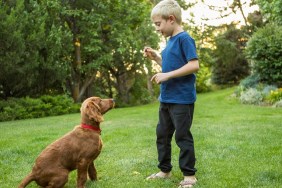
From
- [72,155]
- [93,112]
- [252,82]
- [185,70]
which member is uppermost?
[185,70]

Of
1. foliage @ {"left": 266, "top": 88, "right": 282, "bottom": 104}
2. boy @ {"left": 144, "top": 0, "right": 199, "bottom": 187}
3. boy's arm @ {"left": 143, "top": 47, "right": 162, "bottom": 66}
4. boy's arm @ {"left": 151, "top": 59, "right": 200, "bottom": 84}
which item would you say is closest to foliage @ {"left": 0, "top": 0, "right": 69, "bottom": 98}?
foliage @ {"left": 266, "top": 88, "right": 282, "bottom": 104}

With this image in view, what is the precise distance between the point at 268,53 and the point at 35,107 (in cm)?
1117

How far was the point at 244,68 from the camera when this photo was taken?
112 ft

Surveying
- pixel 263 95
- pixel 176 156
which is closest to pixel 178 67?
pixel 176 156

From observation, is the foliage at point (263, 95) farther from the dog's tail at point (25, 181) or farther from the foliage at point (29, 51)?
the dog's tail at point (25, 181)

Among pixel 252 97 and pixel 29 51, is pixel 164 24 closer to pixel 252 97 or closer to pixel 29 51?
pixel 29 51

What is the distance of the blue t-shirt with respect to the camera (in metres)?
4.59

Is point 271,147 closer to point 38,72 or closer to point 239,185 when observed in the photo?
point 239,185

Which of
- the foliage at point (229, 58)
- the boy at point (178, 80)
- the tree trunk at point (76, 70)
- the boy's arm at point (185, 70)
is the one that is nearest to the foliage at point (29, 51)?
the tree trunk at point (76, 70)

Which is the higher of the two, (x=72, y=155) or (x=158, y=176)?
(x=72, y=155)

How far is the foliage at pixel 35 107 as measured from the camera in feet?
51.5

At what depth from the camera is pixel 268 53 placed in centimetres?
1942

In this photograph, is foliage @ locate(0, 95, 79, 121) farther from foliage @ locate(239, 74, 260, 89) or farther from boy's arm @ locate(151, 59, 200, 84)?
boy's arm @ locate(151, 59, 200, 84)

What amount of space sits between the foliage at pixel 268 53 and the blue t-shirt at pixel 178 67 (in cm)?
1547
